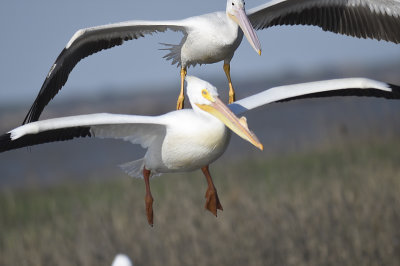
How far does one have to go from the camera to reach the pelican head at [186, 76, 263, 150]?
351 cm

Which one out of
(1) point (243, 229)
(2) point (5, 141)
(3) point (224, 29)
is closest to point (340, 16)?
(3) point (224, 29)

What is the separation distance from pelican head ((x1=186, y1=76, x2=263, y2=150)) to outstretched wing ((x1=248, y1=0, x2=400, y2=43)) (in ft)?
5.97

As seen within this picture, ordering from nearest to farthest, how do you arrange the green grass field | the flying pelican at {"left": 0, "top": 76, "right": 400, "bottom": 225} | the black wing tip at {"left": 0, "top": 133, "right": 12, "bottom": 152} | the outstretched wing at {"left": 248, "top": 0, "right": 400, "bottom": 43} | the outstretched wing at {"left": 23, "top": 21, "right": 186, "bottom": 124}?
the flying pelican at {"left": 0, "top": 76, "right": 400, "bottom": 225}
the black wing tip at {"left": 0, "top": 133, "right": 12, "bottom": 152}
the outstretched wing at {"left": 23, "top": 21, "right": 186, "bottom": 124}
the outstretched wing at {"left": 248, "top": 0, "right": 400, "bottom": 43}
the green grass field

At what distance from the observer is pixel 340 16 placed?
5910mm

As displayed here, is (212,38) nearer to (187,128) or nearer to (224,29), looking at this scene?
(224,29)

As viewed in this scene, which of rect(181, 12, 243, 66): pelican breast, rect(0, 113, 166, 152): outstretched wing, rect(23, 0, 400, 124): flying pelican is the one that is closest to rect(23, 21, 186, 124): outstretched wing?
rect(23, 0, 400, 124): flying pelican

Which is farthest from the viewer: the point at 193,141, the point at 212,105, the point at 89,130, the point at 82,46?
the point at 82,46

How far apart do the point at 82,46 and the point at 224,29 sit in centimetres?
158

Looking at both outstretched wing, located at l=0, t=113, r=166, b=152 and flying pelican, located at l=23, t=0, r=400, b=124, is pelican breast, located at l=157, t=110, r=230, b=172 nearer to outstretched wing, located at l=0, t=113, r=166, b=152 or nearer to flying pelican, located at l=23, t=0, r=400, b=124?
outstretched wing, located at l=0, t=113, r=166, b=152

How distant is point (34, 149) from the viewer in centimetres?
2488

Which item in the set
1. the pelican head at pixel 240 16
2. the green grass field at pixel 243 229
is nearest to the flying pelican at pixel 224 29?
the pelican head at pixel 240 16

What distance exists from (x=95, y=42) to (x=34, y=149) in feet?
64.6

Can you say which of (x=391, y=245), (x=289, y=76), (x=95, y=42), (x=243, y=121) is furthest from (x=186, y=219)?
(x=289, y=76)

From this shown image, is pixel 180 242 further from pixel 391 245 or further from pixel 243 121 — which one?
pixel 243 121
